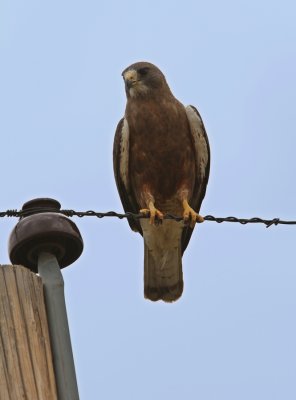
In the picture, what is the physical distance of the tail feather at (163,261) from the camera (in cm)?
649

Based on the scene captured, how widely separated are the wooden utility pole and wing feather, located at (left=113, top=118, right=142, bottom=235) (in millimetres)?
4189

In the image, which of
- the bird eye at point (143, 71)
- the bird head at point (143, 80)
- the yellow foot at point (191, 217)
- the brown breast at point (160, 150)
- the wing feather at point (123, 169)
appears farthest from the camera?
the bird eye at point (143, 71)

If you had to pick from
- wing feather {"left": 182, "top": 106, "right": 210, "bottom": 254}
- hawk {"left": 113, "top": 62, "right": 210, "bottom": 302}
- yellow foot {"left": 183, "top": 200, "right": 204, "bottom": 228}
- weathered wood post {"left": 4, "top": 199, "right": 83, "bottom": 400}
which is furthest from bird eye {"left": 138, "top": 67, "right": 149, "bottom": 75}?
weathered wood post {"left": 4, "top": 199, "right": 83, "bottom": 400}

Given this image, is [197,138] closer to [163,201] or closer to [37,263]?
[163,201]

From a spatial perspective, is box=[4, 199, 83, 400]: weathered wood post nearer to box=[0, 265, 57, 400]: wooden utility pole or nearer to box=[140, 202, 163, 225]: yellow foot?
box=[0, 265, 57, 400]: wooden utility pole

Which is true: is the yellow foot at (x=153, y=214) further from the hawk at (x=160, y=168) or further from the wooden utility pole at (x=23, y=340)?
the wooden utility pole at (x=23, y=340)

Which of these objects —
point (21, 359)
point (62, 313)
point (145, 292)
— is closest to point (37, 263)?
point (62, 313)

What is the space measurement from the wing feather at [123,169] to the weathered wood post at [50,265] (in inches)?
150

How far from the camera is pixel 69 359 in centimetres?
240

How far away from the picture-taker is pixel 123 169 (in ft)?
22.0

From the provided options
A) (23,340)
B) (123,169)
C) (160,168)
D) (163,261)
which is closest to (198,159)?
(160,168)

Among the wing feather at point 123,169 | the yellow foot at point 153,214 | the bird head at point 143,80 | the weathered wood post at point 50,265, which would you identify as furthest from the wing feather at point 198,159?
the weathered wood post at point 50,265

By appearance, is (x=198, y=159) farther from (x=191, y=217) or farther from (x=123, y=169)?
(x=191, y=217)

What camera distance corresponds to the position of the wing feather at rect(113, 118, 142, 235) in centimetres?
662
